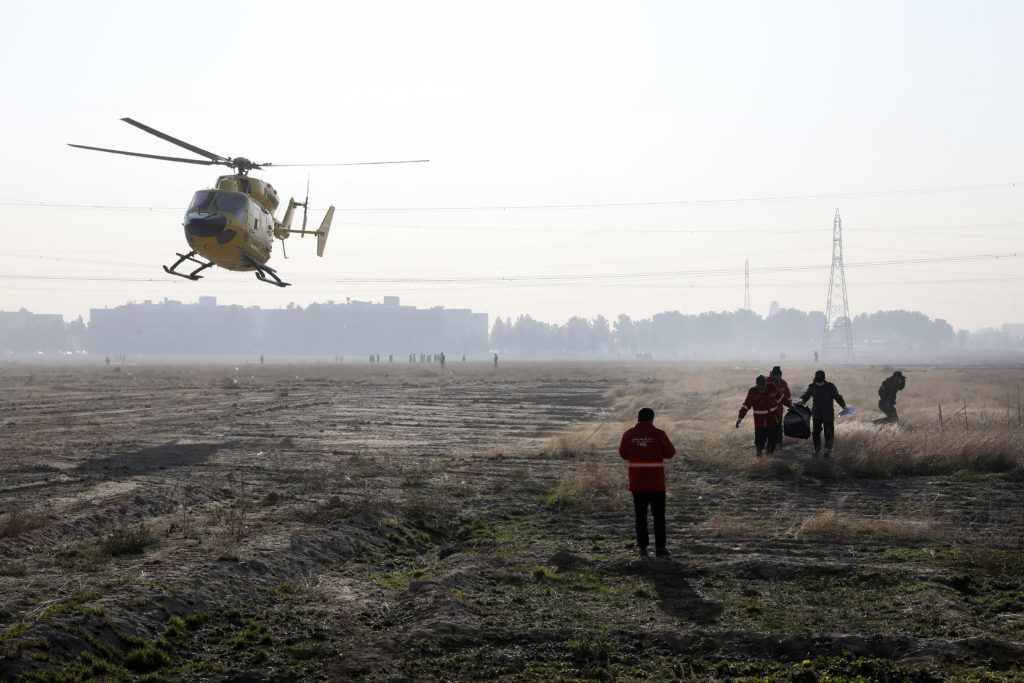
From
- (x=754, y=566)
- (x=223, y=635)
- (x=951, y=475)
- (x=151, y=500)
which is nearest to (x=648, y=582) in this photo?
(x=754, y=566)

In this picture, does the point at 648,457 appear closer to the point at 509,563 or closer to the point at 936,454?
the point at 509,563

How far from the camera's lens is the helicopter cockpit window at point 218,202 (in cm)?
2203

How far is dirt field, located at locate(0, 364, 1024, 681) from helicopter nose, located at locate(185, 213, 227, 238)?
20.5 feet

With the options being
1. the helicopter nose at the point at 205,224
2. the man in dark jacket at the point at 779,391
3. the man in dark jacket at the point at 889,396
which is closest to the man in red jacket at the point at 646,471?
the man in dark jacket at the point at 779,391

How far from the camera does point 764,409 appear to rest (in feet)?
53.1

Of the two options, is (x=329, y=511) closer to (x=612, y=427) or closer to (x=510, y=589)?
(x=510, y=589)

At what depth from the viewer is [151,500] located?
11695 millimetres

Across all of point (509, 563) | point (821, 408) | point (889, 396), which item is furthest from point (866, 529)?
point (889, 396)

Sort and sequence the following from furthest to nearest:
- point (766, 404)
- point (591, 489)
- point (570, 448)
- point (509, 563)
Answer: point (570, 448)
point (766, 404)
point (591, 489)
point (509, 563)

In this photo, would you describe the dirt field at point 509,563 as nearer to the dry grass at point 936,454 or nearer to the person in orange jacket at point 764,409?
the dry grass at point 936,454

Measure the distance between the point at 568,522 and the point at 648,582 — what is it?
134 inches

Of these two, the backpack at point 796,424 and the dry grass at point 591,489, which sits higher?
the backpack at point 796,424

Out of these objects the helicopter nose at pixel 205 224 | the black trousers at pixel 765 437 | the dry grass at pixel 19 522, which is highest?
the helicopter nose at pixel 205 224

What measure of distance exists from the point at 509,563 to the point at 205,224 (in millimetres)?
16428
